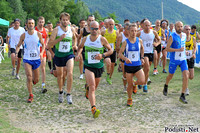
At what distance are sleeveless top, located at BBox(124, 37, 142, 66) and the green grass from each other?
41.5 inches

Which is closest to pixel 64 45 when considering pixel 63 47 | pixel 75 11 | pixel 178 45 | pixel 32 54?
pixel 63 47

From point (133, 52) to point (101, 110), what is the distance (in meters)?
1.59

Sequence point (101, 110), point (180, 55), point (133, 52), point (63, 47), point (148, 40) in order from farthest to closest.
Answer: point (148, 40), point (180, 55), point (63, 47), point (133, 52), point (101, 110)

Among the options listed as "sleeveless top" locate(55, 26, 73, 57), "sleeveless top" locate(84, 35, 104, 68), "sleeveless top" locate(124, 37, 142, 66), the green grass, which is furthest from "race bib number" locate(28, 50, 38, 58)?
"sleeveless top" locate(124, 37, 142, 66)

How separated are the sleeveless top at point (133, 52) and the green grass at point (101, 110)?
1.05 meters

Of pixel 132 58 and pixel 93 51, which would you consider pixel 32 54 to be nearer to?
pixel 93 51

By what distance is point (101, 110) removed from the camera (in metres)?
6.33

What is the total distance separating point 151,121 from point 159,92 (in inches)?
119

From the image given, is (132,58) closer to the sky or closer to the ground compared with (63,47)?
closer to the ground

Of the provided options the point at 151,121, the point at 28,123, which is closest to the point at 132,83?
the point at 151,121

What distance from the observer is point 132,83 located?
6.66m

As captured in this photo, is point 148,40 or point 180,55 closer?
point 180,55

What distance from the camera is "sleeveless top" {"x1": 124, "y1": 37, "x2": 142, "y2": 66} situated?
6641mm

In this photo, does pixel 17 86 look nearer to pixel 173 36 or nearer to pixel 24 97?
pixel 24 97
